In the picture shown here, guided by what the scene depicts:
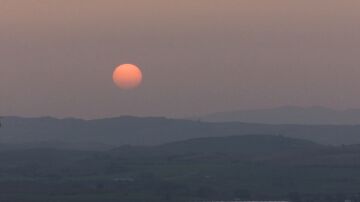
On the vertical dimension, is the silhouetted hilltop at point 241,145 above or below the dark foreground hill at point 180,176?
above

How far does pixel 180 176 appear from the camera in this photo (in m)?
104

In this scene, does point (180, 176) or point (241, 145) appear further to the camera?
point (241, 145)

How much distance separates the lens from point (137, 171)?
365 ft

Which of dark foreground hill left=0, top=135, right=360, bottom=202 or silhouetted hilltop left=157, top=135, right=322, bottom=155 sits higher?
silhouetted hilltop left=157, top=135, right=322, bottom=155

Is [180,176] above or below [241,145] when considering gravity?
below

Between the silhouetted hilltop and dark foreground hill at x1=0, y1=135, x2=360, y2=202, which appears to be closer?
dark foreground hill at x1=0, y1=135, x2=360, y2=202

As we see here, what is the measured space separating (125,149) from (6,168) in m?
37.9

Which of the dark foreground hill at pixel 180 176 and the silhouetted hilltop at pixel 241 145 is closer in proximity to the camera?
the dark foreground hill at pixel 180 176

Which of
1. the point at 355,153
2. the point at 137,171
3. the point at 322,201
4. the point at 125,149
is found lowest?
the point at 322,201

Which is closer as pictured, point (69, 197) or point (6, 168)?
point (69, 197)

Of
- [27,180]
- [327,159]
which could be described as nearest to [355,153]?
[327,159]

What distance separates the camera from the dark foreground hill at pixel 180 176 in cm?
8575

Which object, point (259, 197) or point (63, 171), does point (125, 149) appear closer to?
point (63, 171)

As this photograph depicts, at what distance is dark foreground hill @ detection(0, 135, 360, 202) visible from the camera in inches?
3376
